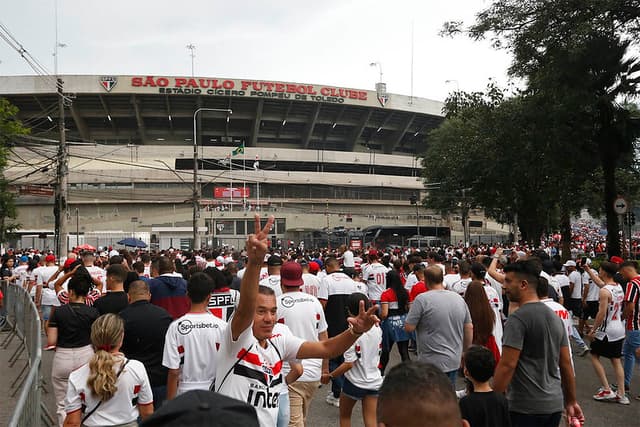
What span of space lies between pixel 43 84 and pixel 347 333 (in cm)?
5893

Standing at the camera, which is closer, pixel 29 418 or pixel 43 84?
pixel 29 418

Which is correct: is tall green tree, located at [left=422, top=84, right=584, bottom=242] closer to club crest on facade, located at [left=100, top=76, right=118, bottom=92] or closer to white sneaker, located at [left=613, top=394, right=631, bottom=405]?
white sneaker, located at [left=613, top=394, right=631, bottom=405]

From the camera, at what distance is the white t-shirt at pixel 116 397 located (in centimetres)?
406

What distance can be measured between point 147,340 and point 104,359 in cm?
123

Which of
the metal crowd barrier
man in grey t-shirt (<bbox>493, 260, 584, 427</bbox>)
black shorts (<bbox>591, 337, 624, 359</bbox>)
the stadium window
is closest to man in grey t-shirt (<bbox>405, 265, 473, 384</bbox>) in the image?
man in grey t-shirt (<bbox>493, 260, 584, 427</bbox>)

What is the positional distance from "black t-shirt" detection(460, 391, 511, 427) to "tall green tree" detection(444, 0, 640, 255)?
15.7m

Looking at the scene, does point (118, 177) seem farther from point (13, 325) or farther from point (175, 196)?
point (13, 325)

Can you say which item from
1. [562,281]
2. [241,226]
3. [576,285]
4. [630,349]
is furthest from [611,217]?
[241,226]

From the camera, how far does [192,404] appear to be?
1422 millimetres

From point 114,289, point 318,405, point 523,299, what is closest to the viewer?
point 523,299

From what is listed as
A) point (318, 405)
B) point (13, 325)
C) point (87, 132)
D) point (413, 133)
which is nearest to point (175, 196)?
point (87, 132)

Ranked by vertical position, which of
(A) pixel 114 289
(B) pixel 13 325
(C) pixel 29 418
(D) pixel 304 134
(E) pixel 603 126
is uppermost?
(D) pixel 304 134

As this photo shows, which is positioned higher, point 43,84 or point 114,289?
point 43,84

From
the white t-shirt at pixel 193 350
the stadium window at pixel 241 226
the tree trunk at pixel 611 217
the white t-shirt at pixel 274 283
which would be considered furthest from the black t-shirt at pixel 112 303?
the stadium window at pixel 241 226
